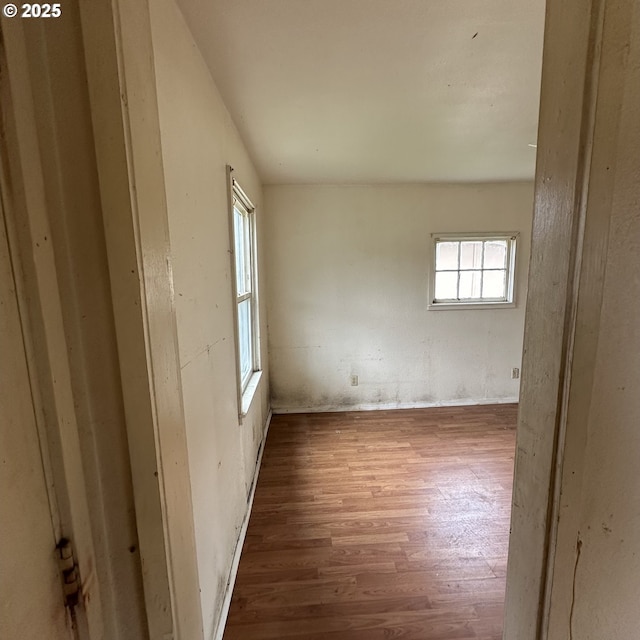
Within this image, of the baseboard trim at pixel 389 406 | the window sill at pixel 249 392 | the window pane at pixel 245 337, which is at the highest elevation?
the window pane at pixel 245 337

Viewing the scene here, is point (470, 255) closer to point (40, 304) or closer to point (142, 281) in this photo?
point (142, 281)

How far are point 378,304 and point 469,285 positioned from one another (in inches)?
40.6

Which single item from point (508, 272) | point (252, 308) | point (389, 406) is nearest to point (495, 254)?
point (508, 272)

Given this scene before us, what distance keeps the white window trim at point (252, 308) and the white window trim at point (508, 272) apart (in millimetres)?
1852

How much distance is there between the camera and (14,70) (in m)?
0.42

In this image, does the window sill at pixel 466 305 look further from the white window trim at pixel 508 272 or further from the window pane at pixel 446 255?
Answer: the window pane at pixel 446 255

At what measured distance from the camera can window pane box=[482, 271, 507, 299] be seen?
11.4ft

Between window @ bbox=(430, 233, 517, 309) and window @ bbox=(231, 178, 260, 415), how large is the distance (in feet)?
6.26

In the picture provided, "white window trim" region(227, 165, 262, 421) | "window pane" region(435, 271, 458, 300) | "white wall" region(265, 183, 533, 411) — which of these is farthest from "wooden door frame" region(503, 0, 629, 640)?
"window pane" region(435, 271, 458, 300)

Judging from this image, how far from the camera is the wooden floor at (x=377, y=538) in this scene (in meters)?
1.37

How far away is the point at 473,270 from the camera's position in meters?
3.45

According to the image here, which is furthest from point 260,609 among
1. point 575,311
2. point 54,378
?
point 575,311

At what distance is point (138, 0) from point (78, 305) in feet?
1.68

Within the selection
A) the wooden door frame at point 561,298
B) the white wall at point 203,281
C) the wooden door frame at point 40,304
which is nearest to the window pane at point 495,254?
the white wall at point 203,281
